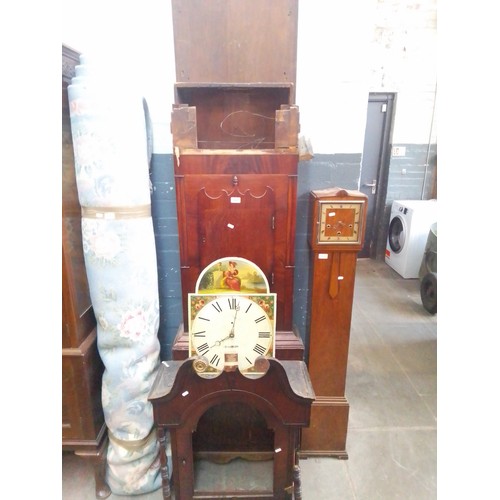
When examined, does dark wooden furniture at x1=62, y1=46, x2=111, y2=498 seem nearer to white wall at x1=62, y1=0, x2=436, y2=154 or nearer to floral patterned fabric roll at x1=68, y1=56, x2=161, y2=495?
floral patterned fabric roll at x1=68, y1=56, x2=161, y2=495

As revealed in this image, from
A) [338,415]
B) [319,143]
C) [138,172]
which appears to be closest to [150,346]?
[138,172]

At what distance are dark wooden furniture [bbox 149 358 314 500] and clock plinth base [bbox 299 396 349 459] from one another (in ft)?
1.28

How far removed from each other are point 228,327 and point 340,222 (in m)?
0.63

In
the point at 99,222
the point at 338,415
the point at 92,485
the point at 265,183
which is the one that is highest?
the point at 265,183

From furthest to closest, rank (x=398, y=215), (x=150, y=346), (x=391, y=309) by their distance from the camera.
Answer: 1. (x=398, y=215)
2. (x=391, y=309)
3. (x=150, y=346)

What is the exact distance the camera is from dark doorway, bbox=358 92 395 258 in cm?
413

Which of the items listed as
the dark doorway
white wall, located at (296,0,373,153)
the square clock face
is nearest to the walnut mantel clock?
the square clock face

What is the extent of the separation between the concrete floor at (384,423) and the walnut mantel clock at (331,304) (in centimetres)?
13

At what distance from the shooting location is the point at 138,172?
131 centimetres

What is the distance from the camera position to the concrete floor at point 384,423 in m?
1.56

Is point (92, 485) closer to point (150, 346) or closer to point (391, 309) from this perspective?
point (150, 346)

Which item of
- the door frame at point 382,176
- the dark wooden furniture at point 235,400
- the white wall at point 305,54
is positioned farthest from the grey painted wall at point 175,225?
the door frame at point 382,176

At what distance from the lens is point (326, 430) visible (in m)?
1.67

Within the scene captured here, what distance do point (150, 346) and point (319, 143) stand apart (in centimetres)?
115
